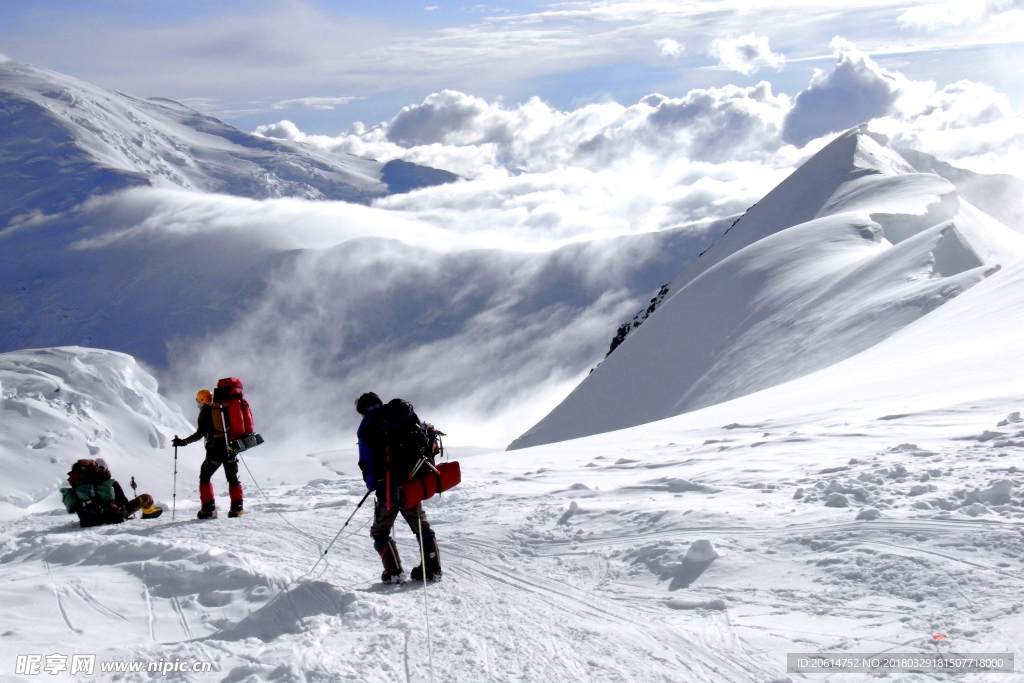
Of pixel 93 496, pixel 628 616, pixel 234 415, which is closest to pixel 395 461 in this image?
pixel 628 616

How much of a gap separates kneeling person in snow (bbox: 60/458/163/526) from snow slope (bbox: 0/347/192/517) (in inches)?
556

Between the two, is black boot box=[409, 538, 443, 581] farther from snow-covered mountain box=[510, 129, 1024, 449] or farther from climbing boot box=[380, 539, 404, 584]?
snow-covered mountain box=[510, 129, 1024, 449]

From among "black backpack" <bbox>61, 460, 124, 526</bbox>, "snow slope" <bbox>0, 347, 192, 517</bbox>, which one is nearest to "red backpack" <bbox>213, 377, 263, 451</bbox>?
"black backpack" <bbox>61, 460, 124, 526</bbox>

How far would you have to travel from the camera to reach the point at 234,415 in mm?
9906

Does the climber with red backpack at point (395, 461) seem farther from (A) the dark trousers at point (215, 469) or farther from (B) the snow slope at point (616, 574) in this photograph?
(A) the dark trousers at point (215, 469)

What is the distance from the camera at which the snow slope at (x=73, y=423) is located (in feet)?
84.0

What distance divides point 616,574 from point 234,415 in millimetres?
5907

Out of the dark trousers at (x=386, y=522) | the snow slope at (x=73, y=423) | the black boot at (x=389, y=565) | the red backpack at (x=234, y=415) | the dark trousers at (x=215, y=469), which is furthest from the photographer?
the snow slope at (x=73, y=423)

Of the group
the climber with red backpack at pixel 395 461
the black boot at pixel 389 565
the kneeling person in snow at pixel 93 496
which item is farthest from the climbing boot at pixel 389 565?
the kneeling person in snow at pixel 93 496

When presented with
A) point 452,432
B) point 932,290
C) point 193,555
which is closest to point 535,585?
point 193,555

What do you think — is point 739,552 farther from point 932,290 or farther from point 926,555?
point 932,290

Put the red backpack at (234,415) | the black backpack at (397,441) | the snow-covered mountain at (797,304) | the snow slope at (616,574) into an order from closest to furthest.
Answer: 1. the snow slope at (616,574)
2. the black backpack at (397,441)
3. the red backpack at (234,415)
4. the snow-covered mountain at (797,304)

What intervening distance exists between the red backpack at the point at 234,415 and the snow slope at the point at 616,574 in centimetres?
100

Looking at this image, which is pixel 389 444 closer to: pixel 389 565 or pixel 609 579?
pixel 389 565
